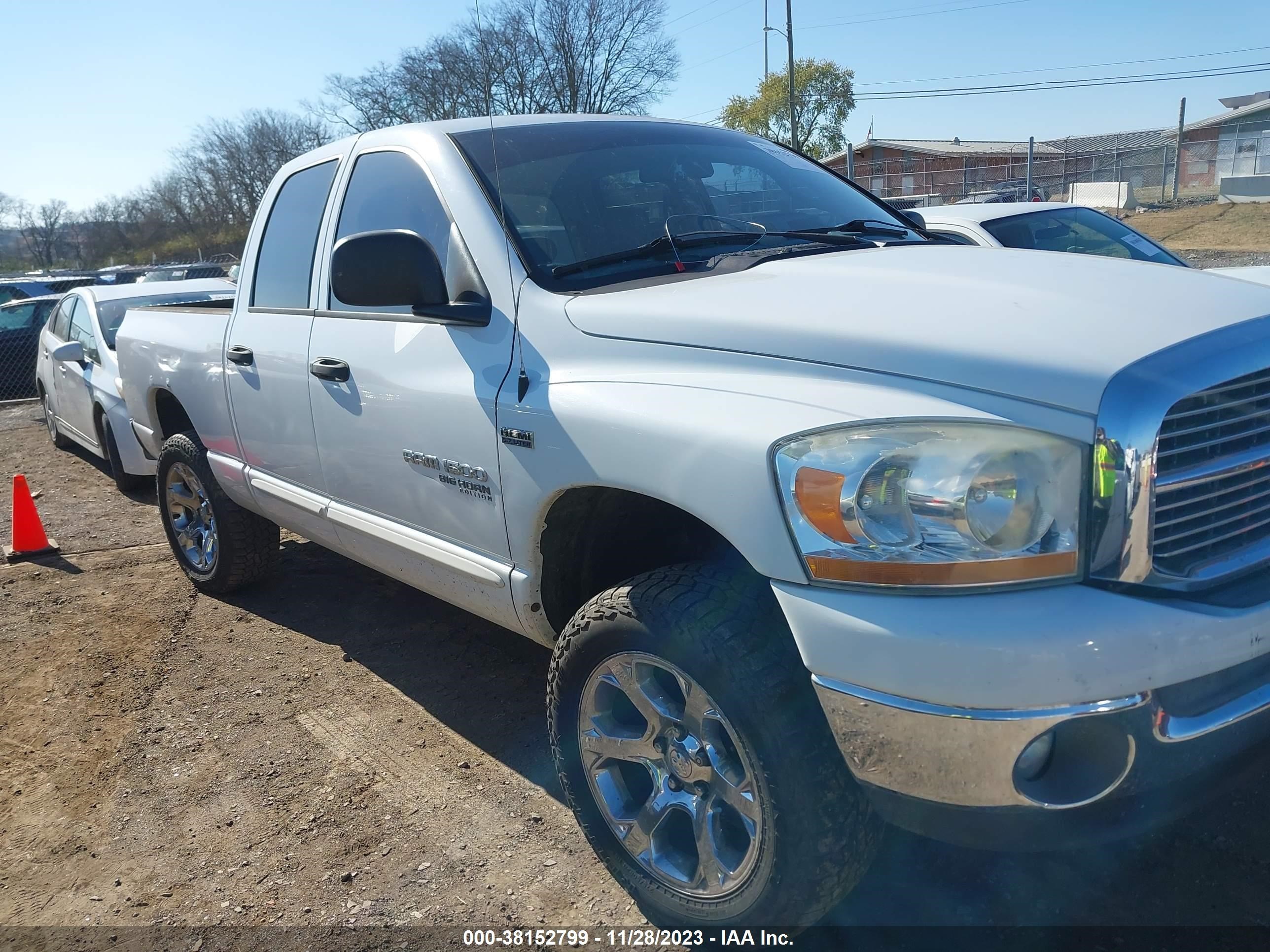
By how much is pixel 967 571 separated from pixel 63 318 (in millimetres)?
9757

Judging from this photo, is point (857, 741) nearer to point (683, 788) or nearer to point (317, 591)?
point (683, 788)

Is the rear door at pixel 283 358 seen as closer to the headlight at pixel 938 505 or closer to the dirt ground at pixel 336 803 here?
the dirt ground at pixel 336 803

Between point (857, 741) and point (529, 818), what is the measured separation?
56.1 inches

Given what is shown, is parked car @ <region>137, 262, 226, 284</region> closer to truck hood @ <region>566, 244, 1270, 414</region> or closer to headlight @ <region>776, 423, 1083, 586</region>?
truck hood @ <region>566, 244, 1270, 414</region>

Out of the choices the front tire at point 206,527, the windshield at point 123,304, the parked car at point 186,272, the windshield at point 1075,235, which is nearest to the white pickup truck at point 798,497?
the front tire at point 206,527

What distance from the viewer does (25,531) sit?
6.22 meters

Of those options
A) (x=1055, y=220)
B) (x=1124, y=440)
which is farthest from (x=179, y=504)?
(x=1055, y=220)

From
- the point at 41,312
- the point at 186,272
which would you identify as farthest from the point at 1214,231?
the point at 41,312

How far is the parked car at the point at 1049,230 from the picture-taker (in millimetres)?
6617

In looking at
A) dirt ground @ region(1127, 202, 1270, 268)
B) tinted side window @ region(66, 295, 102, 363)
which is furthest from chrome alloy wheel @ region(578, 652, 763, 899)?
dirt ground @ region(1127, 202, 1270, 268)

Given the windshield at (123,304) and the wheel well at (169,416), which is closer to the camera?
the wheel well at (169,416)

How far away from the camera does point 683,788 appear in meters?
2.36

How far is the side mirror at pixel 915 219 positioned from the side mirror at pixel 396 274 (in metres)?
1.84

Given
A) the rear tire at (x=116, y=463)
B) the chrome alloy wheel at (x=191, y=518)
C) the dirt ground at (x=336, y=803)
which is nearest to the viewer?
the dirt ground at (x=336, y=803)
